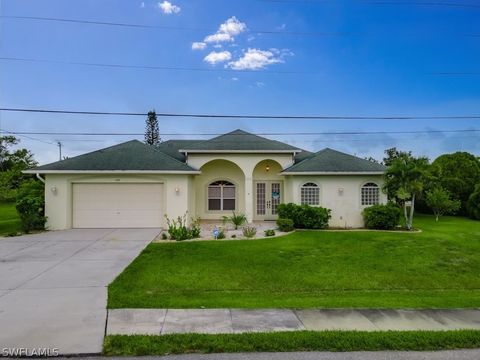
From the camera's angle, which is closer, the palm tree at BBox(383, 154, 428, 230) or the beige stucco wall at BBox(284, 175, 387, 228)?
the palm tree at BBox(383, 154, 428, 230)

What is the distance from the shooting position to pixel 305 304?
19.3 feet

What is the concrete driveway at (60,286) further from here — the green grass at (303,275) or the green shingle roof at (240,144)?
the green shingle roof at (240,144)

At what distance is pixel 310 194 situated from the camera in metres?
16.1

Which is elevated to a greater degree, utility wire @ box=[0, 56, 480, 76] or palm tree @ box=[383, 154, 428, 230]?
utility wire @ box=[0, 56, 480, 76]

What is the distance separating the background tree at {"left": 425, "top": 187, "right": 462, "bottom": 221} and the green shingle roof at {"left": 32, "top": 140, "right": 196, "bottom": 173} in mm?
15741

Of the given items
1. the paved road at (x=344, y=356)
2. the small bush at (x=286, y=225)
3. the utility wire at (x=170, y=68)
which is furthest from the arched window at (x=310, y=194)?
the paved road at (x=344, y=356)

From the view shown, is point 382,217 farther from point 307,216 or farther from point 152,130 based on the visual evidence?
point 152,130

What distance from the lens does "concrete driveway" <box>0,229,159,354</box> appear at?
4.47 metres

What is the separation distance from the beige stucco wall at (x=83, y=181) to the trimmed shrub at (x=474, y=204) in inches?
723

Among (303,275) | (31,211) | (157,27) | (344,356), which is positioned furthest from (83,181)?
(344,356)

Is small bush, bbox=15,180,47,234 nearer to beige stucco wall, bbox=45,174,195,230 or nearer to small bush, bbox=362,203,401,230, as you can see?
beige stucco wall, bbox=45,174,195,230

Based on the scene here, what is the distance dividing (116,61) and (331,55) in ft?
34.9

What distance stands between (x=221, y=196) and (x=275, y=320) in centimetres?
1434

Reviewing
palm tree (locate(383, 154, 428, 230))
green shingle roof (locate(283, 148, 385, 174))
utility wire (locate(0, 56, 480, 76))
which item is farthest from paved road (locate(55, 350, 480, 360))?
utility wire (locate(0, 56, 480, 76))
